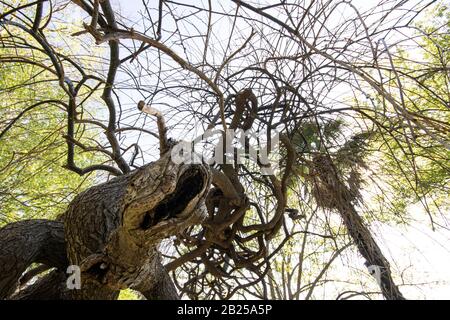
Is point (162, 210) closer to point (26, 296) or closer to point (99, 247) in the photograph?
point (99, 247)

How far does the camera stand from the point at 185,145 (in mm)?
1027

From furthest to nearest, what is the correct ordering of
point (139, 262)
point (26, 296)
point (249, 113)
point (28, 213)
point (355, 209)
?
1. point (28, 213)
2. point (355, 209)
3. point (249, 113)
4. point (26, 296)
5. point (139, 262)

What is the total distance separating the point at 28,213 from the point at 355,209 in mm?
2440

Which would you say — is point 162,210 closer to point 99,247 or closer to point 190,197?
point 190,197

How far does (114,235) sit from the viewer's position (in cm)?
104

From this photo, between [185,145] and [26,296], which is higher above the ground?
[185,145]

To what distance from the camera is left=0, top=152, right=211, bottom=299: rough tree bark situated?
965 millimetres

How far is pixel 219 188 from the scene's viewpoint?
5.15 feet

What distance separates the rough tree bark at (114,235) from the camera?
965 millimetres
